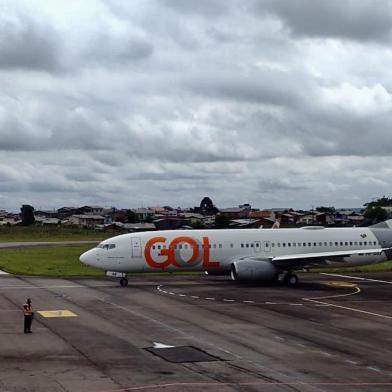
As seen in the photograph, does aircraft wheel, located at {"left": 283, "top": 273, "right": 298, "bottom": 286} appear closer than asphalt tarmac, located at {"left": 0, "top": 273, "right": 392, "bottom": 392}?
No

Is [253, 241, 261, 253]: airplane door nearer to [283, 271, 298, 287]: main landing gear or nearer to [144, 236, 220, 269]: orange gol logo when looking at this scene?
[283, 271, 298, 287]: main landing gear

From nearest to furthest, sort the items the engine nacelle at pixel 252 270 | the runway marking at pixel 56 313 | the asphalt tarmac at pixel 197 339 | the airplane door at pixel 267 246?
the asphalt tarmac at pixel 197 339
the runway marking at pixel 56 313
the engine nacelle at pixel 252 270
the airplane door at pixel 267 246

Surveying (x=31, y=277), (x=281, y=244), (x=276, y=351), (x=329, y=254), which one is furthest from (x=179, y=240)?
(x=276, y=351)

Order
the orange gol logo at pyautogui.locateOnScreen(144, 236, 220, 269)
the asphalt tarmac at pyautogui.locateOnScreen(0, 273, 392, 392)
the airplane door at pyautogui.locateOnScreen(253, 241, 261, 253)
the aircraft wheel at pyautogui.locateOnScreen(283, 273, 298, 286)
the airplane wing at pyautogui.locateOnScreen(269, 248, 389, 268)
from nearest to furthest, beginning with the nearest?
the asphalt tarmac at pyautogui.locateOnScreen(0, 273, 392, 392) → the orange gol logo at pyautogui.locateOnScreen(144, 236, 220, 269) → the airplane wing at pyautogui.locateOnScreen(269, 248, 389, 268) → the aircraft wheel at pyautogui.locateOnScreen(283, 273, 298, 286) → the airplane door at pyautogui.locateOnScreen(253, 241, 261, 253)

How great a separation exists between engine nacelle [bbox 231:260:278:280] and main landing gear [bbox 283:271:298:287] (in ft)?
4.91

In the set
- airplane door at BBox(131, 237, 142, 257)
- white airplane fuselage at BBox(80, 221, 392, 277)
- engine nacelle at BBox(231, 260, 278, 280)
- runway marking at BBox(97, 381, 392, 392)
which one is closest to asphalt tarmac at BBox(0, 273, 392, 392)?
runway marking at BBox(97, 381, 392, 392)

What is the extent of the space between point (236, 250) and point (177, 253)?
14.6 feet

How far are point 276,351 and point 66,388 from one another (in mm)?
8590

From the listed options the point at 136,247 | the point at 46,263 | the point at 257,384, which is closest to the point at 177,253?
the point at 136,247

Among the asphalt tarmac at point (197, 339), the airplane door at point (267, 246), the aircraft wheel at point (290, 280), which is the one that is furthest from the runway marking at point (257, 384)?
the airplane door at point (267, 246)

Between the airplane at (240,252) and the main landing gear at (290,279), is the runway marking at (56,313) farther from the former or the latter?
the main landing gear at (290,279)

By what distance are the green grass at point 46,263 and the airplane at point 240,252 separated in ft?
33.6

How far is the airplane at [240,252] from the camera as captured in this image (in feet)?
154

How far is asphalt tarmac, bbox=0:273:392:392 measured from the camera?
19.7 m
